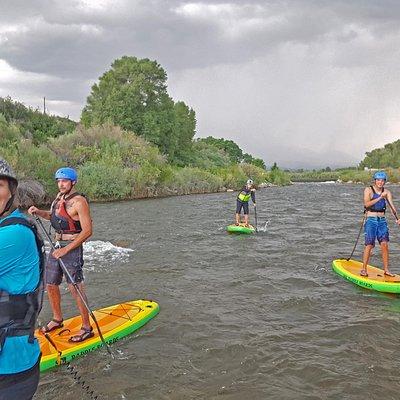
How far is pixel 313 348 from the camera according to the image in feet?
20.4

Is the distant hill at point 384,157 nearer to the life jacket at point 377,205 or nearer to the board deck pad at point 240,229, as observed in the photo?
the board deck pad at point 240,229

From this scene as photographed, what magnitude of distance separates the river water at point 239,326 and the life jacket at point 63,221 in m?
1.80

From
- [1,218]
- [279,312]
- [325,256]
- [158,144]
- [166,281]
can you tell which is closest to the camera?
[1,218]

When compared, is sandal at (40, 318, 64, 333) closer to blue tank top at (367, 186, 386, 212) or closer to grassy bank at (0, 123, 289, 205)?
blue tank top at (367, 186, 386, 212)

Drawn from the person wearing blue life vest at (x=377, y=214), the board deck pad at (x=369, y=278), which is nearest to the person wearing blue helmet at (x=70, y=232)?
the board deck pad at (x=369, y=278)

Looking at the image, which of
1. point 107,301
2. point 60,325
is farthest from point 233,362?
point 107,301

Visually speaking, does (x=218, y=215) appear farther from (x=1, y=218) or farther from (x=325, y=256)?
(x=1, y=218)

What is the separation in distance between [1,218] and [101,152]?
1381 inches

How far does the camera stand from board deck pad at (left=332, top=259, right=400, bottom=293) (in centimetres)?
862

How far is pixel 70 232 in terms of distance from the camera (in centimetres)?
612

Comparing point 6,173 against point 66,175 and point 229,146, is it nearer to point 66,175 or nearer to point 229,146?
point 66,175

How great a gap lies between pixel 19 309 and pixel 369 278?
26.5ft

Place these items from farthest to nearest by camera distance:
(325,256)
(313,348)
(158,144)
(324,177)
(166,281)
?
(324,177)
(158,144)
(325,256)
(166,281)
(313,348)

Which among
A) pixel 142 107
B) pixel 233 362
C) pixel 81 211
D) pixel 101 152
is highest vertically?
pixel 142 107
